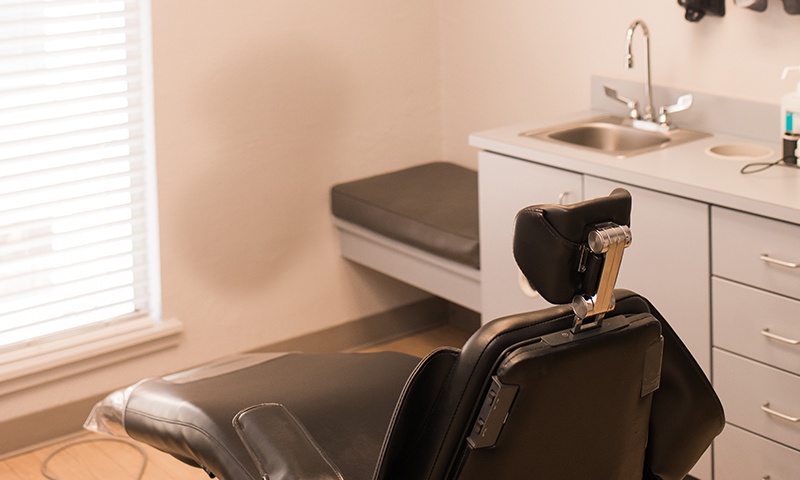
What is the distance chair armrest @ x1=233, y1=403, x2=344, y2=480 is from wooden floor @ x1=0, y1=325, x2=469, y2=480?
1432 mm

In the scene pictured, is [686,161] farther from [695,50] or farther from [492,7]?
[492,7]

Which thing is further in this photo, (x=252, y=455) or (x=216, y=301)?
(x=216, y=301)

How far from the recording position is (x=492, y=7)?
406cm

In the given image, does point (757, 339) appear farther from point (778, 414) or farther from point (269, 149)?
point (269, 149)

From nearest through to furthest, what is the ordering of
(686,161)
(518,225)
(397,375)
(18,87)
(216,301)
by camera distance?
(518,225), (397,375), (686,161), (18,87), (216,301)

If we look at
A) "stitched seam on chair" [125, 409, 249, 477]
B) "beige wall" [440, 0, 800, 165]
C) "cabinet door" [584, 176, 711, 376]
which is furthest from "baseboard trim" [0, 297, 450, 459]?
"cabinet door" [584, 176, 711, 376]

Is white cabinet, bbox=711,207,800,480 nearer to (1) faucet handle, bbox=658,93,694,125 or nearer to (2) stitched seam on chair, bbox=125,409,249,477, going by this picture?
(1) faucet handle, bbox=658,93,694,125

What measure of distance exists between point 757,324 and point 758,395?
0.61 ft

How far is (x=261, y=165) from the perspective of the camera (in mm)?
3908

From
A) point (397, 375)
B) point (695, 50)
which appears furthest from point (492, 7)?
point (397, 375)

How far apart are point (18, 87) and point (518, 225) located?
220cm

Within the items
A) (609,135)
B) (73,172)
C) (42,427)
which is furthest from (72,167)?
(609,135)

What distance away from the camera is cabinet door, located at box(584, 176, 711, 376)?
9.28 ft

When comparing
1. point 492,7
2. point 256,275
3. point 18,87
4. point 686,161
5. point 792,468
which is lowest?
point 792,468
